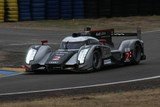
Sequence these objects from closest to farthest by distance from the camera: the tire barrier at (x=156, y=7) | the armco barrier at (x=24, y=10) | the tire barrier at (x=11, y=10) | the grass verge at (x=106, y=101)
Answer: the grass verge at (x=106, y=101)
the tire barrier at (x=11, y=10)
the armco barrier at (x=24, y=10)
the tire barrier at (x=156, y=7)

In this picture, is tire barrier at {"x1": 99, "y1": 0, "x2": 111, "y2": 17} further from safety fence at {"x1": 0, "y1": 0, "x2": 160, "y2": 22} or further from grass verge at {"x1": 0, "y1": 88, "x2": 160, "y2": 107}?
grass verge at {"x1": 0, "y1": 88, "x2": 160, "y2": 107}

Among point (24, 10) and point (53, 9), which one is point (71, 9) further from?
point (24, 10)

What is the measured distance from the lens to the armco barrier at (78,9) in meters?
41.7

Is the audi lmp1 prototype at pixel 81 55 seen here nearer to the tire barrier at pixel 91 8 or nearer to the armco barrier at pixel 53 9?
the armco barrier at pixel 53 9

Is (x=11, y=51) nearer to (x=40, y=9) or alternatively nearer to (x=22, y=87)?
(x=22, y=87)

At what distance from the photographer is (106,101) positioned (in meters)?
11.5

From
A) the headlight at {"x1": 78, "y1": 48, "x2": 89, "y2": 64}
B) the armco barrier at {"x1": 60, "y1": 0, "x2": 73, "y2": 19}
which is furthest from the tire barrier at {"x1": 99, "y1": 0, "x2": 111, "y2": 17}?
the headlight at {"x1": 78, "y1": 48, "x2": 89, "y2": 64}

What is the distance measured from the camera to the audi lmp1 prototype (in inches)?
709

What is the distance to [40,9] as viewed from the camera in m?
41.4

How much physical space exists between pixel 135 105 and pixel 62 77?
6.66 m

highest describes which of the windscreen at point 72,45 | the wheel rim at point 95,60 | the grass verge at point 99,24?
the windscreen at point 72,45

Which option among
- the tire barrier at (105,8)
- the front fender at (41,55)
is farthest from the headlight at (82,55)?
the tire barrier at (105,8)

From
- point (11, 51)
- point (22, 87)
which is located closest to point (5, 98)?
point (22, 87)

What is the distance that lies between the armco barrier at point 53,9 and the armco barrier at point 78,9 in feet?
3.79
